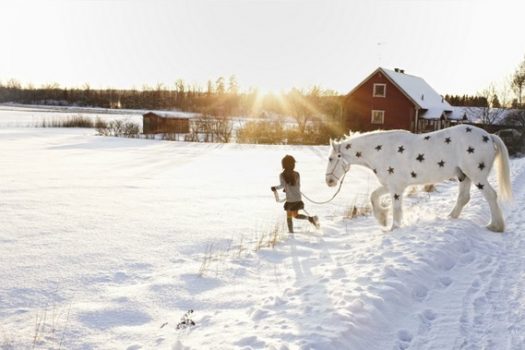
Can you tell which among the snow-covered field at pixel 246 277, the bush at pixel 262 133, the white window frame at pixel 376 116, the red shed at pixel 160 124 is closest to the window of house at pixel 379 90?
the white window frame at pixel 376 116

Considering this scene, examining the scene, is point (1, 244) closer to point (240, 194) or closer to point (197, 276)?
point (197, 276)

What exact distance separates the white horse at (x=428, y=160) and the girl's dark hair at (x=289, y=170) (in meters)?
0.80

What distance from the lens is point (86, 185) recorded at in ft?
37.7

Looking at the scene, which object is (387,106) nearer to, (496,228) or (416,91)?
(416,91)

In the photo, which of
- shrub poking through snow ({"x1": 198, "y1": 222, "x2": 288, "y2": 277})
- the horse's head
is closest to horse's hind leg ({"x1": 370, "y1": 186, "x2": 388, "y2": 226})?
the horse's head

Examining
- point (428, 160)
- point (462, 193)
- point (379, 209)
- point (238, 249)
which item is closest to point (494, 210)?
point (462, 193)

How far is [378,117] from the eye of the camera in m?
36.2

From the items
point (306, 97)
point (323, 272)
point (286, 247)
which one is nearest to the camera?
point (323, 272)

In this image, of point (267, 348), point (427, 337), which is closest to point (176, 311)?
point (267, 348)

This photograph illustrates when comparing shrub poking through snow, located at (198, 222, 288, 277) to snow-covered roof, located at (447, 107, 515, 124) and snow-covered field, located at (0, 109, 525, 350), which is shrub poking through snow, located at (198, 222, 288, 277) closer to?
snow-covered field, located at (0, 109, 525, 350)

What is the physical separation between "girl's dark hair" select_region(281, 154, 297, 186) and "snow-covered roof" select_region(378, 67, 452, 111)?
99.7 ft

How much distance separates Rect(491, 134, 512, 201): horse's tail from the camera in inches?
261

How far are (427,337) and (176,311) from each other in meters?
2.32

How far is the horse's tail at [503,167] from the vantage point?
21.8 ft
